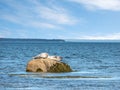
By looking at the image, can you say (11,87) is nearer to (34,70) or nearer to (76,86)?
(76,86)

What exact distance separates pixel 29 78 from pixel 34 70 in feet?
17.1

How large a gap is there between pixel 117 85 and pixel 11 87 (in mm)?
8603

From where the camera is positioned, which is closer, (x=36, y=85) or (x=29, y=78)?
(x=36, y=85)

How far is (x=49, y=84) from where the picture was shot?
129 feet

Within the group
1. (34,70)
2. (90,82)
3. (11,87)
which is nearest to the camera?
(11,87)

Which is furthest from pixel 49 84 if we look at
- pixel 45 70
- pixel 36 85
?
pixel 45 70

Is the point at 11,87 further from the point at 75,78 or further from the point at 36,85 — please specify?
the point at 75,78

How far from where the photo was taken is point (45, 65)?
4853 centimetres

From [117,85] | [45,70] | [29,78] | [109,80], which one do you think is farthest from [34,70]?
[117,85]

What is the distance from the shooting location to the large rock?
157 ft

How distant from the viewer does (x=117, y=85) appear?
3866 centimetres

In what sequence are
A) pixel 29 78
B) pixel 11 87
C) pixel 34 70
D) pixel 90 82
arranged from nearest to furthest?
pixel 11 87
pixel 90 82
pixel 29 78
pixel 34 70

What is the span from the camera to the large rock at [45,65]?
157 feet

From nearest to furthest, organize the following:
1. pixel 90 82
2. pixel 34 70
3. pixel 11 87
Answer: pixel 11 87, pixel 90 82, pixel 34 70
